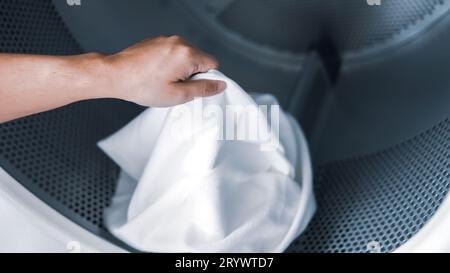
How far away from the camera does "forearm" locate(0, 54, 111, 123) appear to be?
49cm

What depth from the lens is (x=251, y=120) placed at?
59 centimetres

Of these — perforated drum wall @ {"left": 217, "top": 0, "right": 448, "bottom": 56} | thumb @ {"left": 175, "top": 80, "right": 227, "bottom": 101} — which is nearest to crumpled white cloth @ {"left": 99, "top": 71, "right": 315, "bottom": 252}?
thumb @ {"left": 175, "top": 80, "right": 227, "bottom": 101}

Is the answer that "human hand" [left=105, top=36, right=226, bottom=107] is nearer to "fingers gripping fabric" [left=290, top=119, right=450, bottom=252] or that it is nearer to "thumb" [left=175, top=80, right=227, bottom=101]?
"thumb" [left=175, top=80, right=227, bottom=101]

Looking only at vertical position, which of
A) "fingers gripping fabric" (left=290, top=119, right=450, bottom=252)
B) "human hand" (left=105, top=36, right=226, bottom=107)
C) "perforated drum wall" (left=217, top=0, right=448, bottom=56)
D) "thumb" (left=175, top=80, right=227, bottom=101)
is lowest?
"fingers gripping fabric" (left=290, top=119, right=450, bottom=252)

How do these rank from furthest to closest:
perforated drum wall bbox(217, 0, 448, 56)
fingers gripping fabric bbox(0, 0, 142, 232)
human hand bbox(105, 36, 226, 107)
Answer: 1. perforated drum wall bbox(217, 0, 448, 56)
2. fingers gripping fabric bbox(0, 0, 142, 232)
3. human hand bbox(105, 36, 226, 107)

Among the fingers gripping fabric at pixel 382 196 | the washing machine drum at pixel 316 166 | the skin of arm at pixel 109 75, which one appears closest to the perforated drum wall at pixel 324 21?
the washing machine drum at pixel 316 166

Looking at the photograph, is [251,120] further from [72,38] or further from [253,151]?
[72,38]

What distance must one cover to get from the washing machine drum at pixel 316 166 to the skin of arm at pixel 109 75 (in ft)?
0.32

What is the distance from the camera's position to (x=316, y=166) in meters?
0.76

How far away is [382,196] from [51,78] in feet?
1.18

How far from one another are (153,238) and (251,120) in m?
0.16

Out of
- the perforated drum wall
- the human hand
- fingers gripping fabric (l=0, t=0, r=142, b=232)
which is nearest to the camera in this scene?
the human hand

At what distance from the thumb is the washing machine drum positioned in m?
0.19

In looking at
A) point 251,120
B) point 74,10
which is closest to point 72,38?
point 74,10
